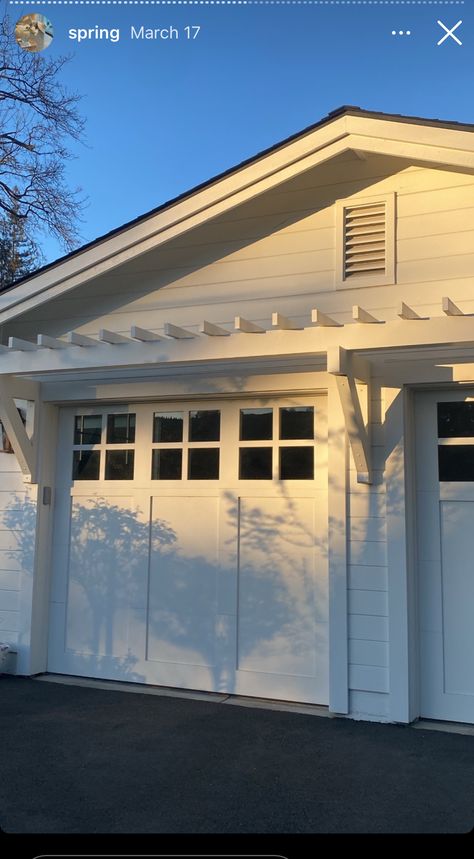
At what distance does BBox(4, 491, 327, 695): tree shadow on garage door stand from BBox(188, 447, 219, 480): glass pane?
26cm

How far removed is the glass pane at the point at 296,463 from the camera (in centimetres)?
531

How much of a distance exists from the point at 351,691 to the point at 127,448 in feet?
8.84

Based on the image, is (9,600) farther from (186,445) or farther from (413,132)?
(413,132)

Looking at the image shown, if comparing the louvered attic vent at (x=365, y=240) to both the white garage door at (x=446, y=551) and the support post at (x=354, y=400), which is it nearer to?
the support post at (x=354, y=400)

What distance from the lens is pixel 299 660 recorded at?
5129mm

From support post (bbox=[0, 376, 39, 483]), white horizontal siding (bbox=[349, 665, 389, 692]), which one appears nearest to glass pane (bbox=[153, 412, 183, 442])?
support post (bbox=[0, 376, 39, 483])

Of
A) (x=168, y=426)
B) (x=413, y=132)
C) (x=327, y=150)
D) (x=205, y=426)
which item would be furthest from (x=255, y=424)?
(x=413, y=132)

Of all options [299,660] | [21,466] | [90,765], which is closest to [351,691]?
[299,660]

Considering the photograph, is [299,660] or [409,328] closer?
[409,328]

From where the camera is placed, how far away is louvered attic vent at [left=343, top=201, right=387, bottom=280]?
5.11 m

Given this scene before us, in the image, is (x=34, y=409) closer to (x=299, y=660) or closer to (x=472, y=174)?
(x=299, y=660)

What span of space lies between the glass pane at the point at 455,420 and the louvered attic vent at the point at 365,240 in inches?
43.0

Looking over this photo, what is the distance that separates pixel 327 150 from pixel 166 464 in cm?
274

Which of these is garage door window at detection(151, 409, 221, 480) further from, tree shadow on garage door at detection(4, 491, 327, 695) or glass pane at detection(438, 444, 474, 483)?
glass pane at detection(438, 444, 474, 483)
